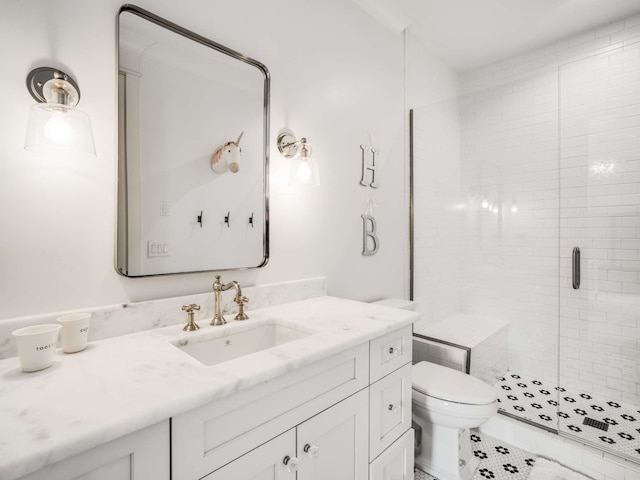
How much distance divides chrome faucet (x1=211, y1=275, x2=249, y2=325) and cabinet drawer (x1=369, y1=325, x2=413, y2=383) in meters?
0.52

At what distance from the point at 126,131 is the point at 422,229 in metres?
Answer: 2.16

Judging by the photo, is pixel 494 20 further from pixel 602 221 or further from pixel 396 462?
pixel 396 462

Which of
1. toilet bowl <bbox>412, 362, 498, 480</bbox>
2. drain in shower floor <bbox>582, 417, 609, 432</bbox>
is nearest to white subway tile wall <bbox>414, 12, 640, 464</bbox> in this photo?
drain in shower floor <bbox>582, 417, 609, 432</bbox>

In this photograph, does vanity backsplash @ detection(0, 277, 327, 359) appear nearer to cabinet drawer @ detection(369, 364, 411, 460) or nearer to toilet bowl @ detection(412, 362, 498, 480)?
cabinet drawer @ detection(369, 364, 411, 460)

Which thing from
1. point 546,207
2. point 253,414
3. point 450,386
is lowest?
point 450,386

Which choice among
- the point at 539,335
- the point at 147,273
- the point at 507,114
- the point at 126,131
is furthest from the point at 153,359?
the point at 507,114

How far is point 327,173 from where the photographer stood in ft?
6.29

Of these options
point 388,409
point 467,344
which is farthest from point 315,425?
point 467,344

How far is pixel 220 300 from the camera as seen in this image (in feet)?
4.33

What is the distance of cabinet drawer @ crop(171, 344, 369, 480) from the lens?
0.72m

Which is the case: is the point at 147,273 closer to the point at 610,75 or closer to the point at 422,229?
the point at 422,229

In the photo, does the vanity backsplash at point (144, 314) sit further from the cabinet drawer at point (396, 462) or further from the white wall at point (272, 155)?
the cabinet drawer at point (396, 462)

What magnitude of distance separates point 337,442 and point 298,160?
1227mm

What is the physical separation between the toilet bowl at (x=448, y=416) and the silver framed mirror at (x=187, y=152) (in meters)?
1.08
